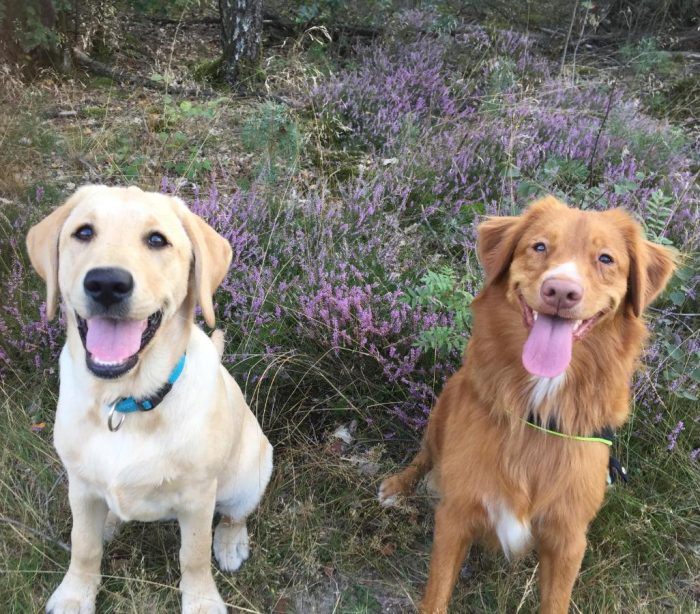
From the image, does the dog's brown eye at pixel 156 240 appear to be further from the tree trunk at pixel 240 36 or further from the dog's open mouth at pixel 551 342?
the tree trunk at pixel 240 36

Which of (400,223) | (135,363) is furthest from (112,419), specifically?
(400,223)

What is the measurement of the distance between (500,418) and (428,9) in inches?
259

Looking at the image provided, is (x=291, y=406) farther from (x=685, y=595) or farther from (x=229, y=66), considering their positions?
(x=229, y=66)

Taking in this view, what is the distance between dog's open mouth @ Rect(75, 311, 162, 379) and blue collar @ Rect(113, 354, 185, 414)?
17 centimetres

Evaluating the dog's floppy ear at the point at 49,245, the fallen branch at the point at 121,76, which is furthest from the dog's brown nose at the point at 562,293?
the fallen branch at the point at 121,76

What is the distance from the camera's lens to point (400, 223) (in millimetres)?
4051

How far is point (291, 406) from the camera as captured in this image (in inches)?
122

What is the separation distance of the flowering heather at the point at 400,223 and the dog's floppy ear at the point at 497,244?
2.01 ft

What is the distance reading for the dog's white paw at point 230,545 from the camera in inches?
98.0

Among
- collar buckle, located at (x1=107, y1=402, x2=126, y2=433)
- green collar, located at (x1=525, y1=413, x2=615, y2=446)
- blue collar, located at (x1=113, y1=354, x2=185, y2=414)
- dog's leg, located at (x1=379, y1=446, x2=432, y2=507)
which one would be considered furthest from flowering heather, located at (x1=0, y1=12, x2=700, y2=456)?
collar buckle, located at (x1=107, y1=402, x2=126, y2=433)

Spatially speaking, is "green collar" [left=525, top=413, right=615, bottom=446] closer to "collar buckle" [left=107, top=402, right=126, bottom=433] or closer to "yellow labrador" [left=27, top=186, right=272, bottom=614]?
"yellow labrador" [left=27, top=186, right=272, bottom=614]

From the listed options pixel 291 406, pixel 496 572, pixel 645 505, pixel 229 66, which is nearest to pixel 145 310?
pixel 291 406

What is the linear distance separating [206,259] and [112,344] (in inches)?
16.0

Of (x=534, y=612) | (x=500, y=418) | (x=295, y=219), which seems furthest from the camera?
(x=295, y=219)
